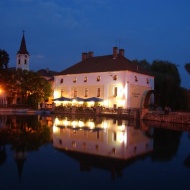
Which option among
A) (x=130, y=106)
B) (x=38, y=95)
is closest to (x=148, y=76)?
(x=130, y=106)

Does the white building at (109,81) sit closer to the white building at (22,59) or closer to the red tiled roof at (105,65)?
the red tiled roof at (105,65)

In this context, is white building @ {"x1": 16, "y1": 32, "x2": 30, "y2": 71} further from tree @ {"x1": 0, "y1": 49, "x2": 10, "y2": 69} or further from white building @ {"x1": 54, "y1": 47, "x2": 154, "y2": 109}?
tree @ {"x1": 0, "y1": 49, "x2": 10, "y2": 69}

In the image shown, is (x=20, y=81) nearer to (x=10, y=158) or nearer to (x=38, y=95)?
(x=38, y=95)

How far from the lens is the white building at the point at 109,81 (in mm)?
53494

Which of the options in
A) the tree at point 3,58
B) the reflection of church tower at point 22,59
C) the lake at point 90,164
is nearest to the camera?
the lake at point 90,164

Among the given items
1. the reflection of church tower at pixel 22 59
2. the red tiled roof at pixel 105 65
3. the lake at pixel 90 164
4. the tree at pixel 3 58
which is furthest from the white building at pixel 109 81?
the lake at pixel 90 164

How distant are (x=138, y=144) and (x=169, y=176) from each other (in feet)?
22.2

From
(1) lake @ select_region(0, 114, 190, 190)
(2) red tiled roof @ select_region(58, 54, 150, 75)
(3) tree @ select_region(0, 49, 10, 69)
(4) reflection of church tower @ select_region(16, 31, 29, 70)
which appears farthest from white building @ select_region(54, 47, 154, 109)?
(1) lake @ select_region(0, 114, 190, 190)

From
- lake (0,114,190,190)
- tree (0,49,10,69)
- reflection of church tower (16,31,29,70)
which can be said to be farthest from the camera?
reflection of church tower (16,31,29,70)

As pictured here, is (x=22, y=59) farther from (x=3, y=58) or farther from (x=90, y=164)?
(x=90, y=164)

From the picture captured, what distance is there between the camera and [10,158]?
1279 centimetres

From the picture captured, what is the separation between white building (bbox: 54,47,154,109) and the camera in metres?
53.5

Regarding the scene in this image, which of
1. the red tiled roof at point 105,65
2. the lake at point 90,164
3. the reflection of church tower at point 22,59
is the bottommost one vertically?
the lake at point 90,164

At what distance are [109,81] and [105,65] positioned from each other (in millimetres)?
3810
